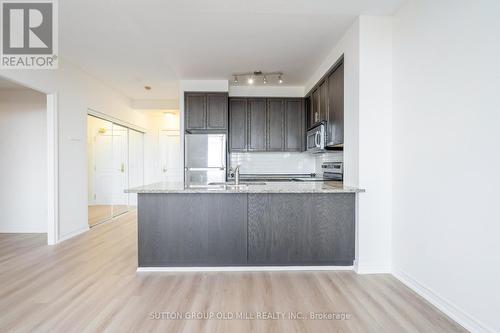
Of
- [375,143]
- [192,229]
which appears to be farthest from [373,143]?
[192,229]

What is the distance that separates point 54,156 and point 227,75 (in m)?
2.90

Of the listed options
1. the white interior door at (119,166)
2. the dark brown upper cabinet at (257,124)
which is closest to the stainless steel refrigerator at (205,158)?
the dark brown upper cabinet at (257,124)

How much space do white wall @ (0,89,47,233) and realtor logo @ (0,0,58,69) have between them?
120 centimetres

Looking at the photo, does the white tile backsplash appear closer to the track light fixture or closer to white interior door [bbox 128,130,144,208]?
the track light fixture

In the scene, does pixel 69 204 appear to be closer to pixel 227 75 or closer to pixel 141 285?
pixel 141 285

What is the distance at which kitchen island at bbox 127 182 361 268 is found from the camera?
264cm

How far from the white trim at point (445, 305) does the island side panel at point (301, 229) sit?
526 mm

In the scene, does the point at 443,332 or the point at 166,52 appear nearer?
the point at 443,332

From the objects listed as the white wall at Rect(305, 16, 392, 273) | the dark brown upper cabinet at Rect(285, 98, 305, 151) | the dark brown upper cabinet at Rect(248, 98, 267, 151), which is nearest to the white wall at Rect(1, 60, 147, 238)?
the dark brown upper cabinet at Rect(248, 98, 267, 151)

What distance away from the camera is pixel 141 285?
2.35 m

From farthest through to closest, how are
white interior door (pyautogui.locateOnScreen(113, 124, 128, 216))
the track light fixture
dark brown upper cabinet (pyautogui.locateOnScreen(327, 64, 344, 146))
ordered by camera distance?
white interior door (pyautogui.locateOnScreen(113, 124, 128, 216)) → the track light fixture → dark brown upper cabinet (pyautogui.locateOnScreen(327, 64, 344, 146))

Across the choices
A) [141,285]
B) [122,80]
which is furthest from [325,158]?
[122,80]

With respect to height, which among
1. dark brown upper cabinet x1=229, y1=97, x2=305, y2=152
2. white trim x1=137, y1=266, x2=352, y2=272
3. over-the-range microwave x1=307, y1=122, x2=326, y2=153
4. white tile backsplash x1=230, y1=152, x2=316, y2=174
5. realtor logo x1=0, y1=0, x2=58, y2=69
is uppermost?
realtor logo x1=0, y1=0, x2=58, y2=69

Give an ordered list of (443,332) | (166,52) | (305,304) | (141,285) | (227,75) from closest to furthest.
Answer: (443,332), (305,304), (141,285), (166,52), (227,75)
